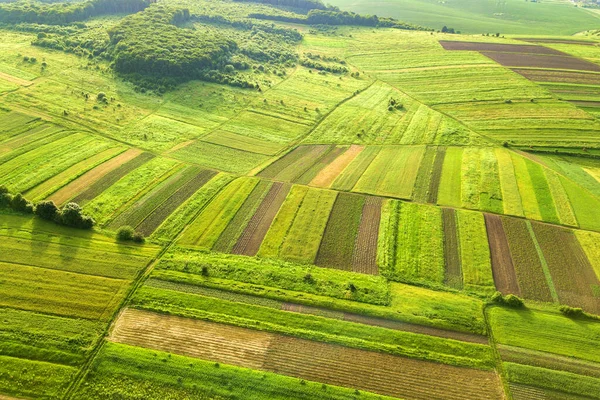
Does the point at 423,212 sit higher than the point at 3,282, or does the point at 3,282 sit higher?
the point at 423,212

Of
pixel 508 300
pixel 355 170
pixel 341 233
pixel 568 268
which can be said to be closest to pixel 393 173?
pixel 355 170

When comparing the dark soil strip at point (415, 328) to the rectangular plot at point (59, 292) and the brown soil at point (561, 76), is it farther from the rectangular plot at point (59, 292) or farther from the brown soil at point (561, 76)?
the brown soil at point (561, 76)

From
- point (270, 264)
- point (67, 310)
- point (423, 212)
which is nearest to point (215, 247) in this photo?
point (270, 264)

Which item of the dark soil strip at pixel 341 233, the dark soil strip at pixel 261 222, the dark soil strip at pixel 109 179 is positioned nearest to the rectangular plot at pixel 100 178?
the dark soil strip at pixel 109 179

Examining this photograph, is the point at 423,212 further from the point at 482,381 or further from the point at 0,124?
the point at 0,124

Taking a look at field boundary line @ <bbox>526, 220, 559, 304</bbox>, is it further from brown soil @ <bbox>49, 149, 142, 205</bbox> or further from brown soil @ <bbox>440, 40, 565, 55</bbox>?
brown soil @ <bbox>440, 40, 565, 55</bbox>

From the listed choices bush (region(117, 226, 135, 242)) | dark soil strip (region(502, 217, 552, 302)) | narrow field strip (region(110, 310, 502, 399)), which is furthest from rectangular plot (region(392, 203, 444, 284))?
bush (region(117, 226, 135, 242))
